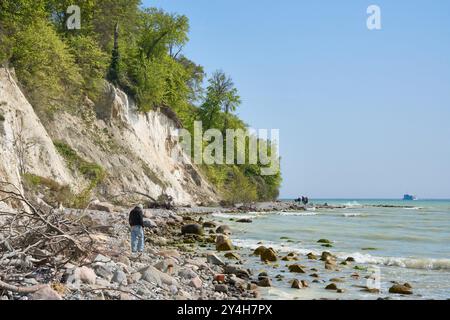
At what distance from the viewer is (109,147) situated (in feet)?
124

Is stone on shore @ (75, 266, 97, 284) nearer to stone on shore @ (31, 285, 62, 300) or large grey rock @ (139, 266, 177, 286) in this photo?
stone on shore @ (31, 285, 62, 300)

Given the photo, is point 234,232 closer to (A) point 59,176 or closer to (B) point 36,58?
(A) point 59,176

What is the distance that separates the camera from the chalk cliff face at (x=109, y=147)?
2430 cm

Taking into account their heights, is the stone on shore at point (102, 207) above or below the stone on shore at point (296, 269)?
above

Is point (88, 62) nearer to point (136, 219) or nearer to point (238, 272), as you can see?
point (136, 219)

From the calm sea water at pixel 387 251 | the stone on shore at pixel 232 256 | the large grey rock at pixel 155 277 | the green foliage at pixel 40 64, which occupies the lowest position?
the calm sea water at pixel 387 251

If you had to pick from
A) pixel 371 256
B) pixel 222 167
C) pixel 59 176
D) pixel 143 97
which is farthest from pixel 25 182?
pixel 222 167

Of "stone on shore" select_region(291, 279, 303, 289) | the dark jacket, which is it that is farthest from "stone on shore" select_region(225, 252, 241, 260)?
"stone on shore" select_region(291, 279, 303, 289)

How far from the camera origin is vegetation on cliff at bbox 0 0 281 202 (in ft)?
95.9

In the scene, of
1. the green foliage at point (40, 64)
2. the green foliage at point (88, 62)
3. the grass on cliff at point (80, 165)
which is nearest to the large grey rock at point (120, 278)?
the green foliage at point (40, 64)

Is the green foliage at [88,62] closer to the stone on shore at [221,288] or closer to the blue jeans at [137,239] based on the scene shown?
the blue jeans at [137,239]

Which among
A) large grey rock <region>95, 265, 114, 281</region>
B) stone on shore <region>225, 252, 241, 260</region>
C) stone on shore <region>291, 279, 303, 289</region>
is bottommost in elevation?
stone on shore <region>225, 252, 241, 260</region>

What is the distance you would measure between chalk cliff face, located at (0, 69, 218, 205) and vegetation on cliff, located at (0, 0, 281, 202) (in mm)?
1327

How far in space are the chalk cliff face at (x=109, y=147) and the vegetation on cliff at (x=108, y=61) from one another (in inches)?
52.3
